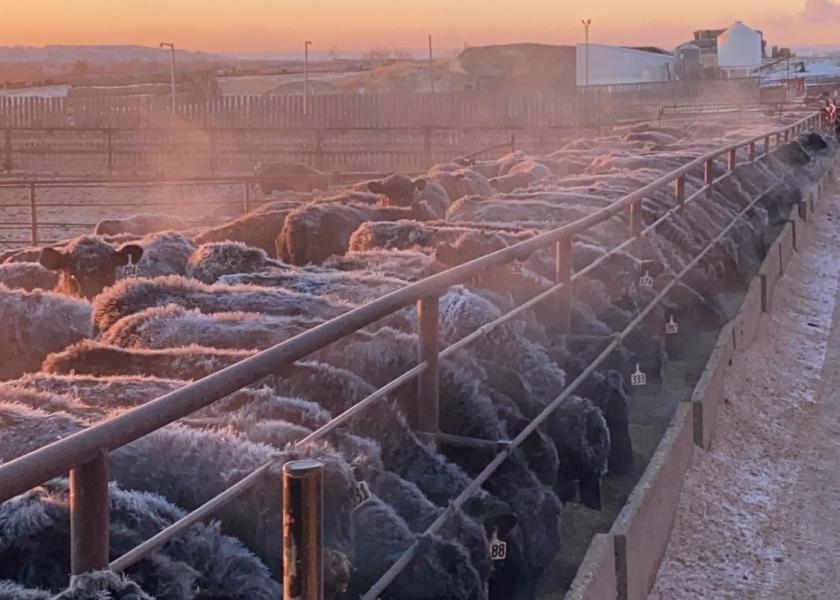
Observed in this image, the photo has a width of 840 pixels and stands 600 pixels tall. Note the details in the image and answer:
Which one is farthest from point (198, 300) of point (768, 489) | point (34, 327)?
point (768, 489)

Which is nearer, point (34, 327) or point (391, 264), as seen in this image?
point (34, 327)

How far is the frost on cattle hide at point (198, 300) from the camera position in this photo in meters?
7.11

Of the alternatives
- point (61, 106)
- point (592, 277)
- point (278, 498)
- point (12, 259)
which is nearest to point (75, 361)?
point (278, 498)

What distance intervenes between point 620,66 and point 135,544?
71165mm

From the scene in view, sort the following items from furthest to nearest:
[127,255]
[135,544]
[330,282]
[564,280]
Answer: [127,255] < [330,282] < [564,280] < [135,544]

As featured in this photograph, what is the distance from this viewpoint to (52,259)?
358 inches

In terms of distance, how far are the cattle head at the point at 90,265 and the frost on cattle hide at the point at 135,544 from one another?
5863 mm

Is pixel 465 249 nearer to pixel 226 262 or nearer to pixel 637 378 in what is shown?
pixel 637 378

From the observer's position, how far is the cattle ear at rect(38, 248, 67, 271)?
9.05 m

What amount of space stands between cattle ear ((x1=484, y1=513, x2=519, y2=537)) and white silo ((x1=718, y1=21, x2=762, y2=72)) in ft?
246

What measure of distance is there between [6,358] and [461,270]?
4679 mm

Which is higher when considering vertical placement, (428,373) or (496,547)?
(428,373)

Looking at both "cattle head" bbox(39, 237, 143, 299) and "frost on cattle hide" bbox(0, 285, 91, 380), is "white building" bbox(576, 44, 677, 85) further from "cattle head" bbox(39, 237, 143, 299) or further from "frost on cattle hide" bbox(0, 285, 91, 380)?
"frost on cattle hide" bbox(0, 285, 91, 380)

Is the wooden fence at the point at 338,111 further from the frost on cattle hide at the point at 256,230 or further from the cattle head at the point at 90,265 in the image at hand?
the cattle head at the point at 90,265
